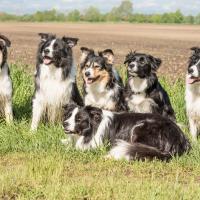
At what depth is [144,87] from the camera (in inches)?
366

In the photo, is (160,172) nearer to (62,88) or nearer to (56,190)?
(56,190)

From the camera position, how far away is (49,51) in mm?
9016

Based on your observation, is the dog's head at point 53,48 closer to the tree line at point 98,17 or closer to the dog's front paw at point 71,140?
the dog's front paw at point 71,140

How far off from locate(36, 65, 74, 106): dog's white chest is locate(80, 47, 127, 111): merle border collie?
14.3 inches

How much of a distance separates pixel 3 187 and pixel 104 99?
159 inches

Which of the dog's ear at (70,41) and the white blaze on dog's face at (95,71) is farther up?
the dog's ear at (70,41)

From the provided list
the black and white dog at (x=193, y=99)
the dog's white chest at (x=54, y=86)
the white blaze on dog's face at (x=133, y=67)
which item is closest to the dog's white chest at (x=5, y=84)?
the dog's white chest at (x=54, y=86)

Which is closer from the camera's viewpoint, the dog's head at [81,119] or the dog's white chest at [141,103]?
the dog's head at [81,119]

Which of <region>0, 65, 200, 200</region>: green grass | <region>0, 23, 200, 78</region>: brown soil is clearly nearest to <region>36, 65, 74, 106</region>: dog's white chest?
<region>0, 65, 200, 200</region>: green grass

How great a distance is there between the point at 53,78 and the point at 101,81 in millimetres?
945

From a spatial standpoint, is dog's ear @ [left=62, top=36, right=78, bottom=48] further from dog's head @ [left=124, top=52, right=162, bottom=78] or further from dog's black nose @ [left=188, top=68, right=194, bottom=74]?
dog's black nose @ [left=188, top=68, right=194, bottom=74]

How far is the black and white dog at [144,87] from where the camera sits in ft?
30.0

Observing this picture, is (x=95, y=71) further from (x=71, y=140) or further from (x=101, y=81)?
(x=71, y=140)

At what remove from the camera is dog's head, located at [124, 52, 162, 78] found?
9.05 meters
